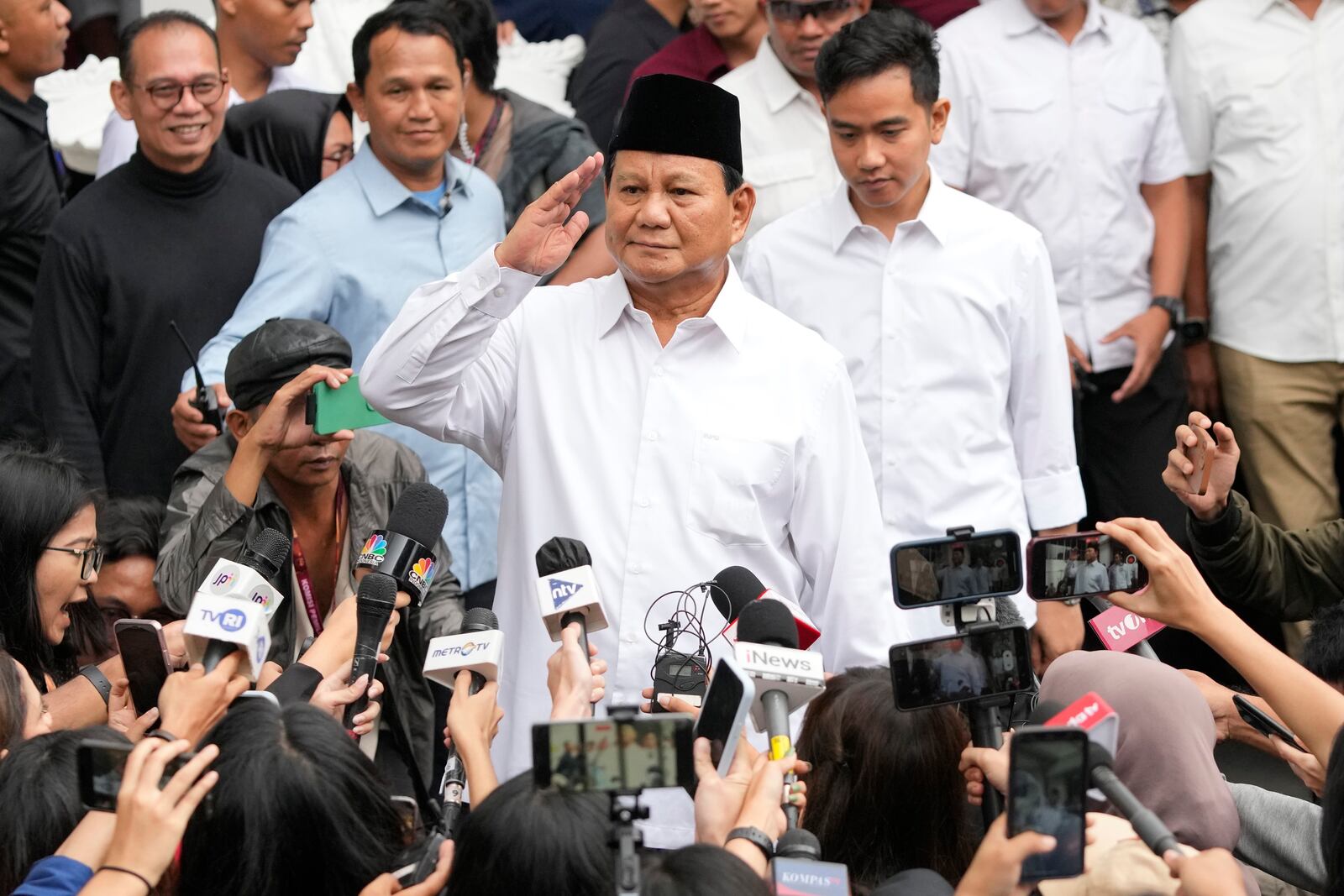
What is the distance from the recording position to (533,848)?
2.23 meters

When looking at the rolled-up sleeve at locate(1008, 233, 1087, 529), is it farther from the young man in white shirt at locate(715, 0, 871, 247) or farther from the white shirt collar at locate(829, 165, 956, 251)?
the young man in white shirt at locate(715, 0, 871, 247)

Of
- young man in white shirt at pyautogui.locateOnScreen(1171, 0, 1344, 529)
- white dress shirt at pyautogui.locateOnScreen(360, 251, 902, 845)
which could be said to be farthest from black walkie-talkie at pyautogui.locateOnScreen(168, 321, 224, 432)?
young man in white shirt at pyautogui.locateOnScreen(1171, 0, 1344, 529)

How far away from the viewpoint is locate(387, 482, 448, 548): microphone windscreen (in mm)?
3041

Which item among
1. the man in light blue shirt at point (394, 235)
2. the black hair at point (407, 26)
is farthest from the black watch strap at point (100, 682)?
the black hair at point (407, 26)

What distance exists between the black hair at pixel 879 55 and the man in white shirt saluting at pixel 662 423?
0.94 m

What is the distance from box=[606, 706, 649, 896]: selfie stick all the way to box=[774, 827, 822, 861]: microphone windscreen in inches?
11.1

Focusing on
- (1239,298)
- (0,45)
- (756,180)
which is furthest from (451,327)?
(1239,298)

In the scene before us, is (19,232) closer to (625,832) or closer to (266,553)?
(266,553)

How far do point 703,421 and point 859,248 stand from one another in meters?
1.23

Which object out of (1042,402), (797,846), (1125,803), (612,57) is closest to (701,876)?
(797,846)

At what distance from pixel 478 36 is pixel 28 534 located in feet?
8.09

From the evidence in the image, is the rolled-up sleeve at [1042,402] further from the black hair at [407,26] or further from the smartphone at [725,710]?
the smartphone at [725,710]

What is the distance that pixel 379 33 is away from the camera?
5059 millimetres

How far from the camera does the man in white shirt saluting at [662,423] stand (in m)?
3.58
